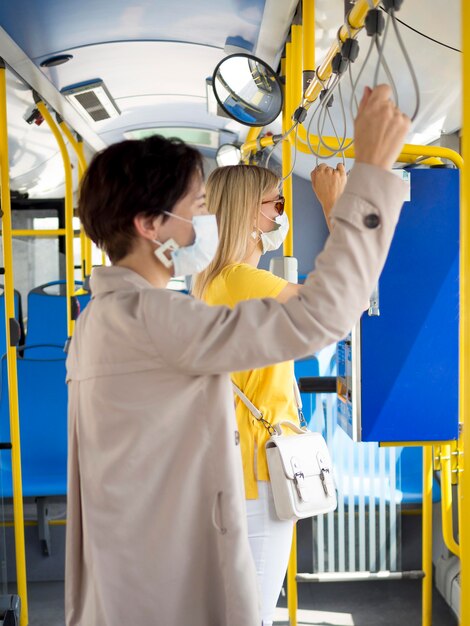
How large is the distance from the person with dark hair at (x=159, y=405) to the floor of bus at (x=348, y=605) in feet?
8.14

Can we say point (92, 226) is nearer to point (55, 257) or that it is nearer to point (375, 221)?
point (375, 221)

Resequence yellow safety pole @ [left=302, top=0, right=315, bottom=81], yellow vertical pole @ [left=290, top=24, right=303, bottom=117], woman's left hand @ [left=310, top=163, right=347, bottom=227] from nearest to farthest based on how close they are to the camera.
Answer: woman's left hand @ [left=310, top=163, right=347, bottom=227] < yellow safety pole @ [left=302, top=0, right=315, bottom=81] < yellow vertical pole @ [left=290, top=24, right=303, bottom=117]

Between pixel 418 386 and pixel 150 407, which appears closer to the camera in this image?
pixel 150 407

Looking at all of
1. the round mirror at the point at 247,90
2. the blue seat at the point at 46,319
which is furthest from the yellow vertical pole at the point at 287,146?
the blue seat at the point at 46,319

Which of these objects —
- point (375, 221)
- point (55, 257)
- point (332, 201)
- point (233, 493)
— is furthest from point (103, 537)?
point (55, 257)

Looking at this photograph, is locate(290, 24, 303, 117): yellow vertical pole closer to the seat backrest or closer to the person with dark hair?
the person with dark hair

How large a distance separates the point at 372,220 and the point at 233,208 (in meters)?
0.97

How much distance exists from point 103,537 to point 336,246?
0.69 meters

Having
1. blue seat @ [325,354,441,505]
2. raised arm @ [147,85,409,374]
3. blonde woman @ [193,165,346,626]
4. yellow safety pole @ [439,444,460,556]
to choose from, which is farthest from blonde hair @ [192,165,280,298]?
blue seat @ [325,354,441,505]

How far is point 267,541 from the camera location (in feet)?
6.25

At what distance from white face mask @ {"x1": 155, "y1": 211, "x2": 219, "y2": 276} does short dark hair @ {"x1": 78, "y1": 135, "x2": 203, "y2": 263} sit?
1.9 inches

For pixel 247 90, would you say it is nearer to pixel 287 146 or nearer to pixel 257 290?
pixel 287 146

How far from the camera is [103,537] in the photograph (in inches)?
52.1

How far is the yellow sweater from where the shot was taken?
194 cm
